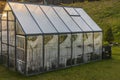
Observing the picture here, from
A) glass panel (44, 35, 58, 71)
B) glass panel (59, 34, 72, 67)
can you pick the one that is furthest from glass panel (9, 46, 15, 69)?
glass panel (59, 34, 72, 67)

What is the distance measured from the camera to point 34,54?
13539mm

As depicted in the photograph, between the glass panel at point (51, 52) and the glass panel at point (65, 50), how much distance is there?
51cm

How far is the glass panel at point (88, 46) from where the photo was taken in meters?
17.2

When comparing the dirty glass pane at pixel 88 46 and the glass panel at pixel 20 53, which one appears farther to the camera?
the dirty glass pane at pixel 88 46

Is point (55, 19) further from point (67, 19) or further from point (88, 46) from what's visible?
point (88, 46)

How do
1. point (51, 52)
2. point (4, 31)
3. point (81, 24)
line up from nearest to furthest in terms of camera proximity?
point (51, 52) < point (4, 31) < point (81, 24)

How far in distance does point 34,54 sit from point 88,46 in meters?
5.77

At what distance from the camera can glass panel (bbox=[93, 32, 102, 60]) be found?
Result: 18.4 m

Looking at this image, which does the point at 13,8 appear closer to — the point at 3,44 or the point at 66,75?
the point at 3,44

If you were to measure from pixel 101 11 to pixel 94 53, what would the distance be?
22042mm

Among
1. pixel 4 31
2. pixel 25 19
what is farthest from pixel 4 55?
pixel 25 19

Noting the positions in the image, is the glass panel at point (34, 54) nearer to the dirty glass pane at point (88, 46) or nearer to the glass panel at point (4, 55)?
the glass panel at point (4, 55)

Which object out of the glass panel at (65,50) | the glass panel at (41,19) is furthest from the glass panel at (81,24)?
the glass panel at (41,19)

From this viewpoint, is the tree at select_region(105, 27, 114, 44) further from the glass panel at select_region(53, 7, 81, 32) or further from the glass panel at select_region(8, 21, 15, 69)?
the glass panel at select_region(8, 21, 15, 69)
